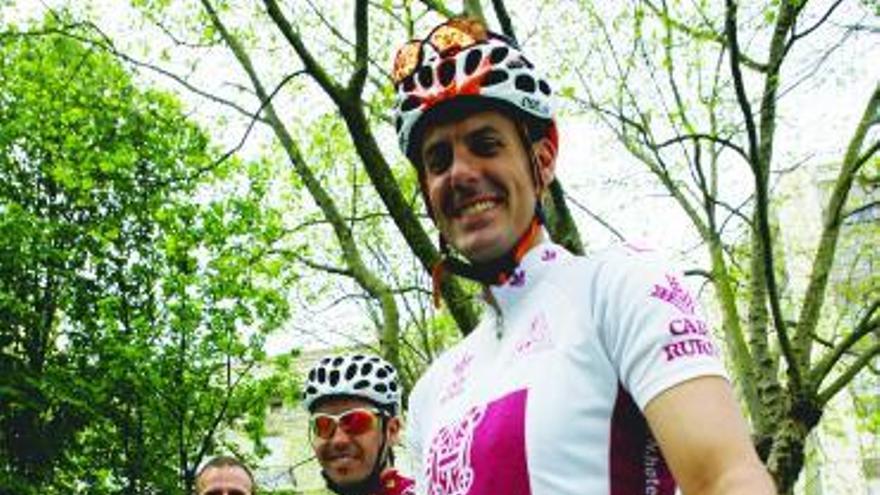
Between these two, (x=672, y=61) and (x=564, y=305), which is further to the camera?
(x=672, y=61)

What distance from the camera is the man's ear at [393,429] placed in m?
6.59

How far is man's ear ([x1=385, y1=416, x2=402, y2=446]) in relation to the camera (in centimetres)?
659

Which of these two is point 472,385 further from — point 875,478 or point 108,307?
point 875,478

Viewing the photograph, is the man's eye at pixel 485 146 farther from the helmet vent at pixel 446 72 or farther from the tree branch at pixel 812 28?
the tree branch at pixel 812 28

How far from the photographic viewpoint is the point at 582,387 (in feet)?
6.82

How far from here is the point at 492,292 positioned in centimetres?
263

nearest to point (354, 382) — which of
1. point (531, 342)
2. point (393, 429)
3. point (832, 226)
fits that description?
point (393, 429)

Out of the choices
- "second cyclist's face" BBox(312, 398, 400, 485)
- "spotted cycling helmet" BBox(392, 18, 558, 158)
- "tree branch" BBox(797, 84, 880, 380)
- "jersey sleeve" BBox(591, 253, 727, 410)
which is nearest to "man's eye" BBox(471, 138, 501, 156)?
"spotted cycling helmet" BBox(392, 18, 558, 158)

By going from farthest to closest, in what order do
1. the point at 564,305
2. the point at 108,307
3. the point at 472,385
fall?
the point at 108,307
the point at 472,385
the point at 564,305

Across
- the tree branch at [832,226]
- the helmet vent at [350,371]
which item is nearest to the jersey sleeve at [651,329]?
the helmet vent at [350,371]

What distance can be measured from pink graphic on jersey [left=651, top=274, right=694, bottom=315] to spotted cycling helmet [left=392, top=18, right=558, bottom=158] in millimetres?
725

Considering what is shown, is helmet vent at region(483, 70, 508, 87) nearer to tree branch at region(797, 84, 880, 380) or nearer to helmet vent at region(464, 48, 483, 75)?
helmet vent at region(464, 48, 483, 75)

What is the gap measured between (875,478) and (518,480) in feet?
134

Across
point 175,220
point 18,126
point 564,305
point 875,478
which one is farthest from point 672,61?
point 875,478
